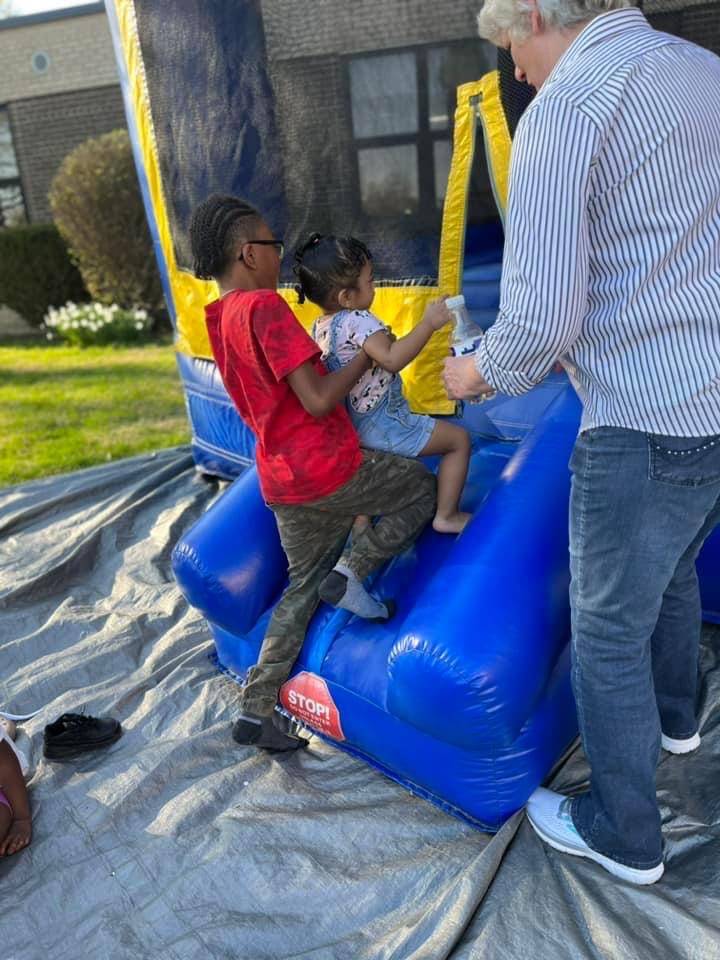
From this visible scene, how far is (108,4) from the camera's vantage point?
4270 mm

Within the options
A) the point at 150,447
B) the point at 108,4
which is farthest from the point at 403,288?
the point at 150,447

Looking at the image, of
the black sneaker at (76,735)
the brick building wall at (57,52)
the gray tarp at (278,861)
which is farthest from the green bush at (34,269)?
the black sneaker at (76,735)

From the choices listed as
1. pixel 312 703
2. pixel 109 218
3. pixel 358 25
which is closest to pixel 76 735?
pixel 312 703

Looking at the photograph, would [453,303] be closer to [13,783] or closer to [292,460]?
[292,460]

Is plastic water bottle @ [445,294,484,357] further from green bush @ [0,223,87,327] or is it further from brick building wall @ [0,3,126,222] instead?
brick building wall @ [0,3,126,222]

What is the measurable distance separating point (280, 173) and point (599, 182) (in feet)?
7.42

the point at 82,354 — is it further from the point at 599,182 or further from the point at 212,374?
the point at 599,182

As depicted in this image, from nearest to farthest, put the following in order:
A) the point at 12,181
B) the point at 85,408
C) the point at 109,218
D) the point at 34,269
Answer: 1. the point at 85,408
2. the point at 109,218
3. the point at 34,269
4. the point at 12,181

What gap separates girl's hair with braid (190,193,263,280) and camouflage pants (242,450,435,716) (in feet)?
2.05

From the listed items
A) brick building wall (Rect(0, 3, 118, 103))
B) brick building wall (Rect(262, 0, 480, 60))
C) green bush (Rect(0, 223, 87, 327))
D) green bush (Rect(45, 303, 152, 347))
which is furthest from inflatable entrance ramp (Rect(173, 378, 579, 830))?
brick building wall (Rect(0, 3, 118, 103))

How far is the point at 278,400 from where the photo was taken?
2.24m

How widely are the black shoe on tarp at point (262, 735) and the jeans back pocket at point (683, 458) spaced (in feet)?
4.31

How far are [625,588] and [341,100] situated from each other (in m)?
2.28

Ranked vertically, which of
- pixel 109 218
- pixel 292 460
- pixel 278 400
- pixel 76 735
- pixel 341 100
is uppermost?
pixel 341 100
